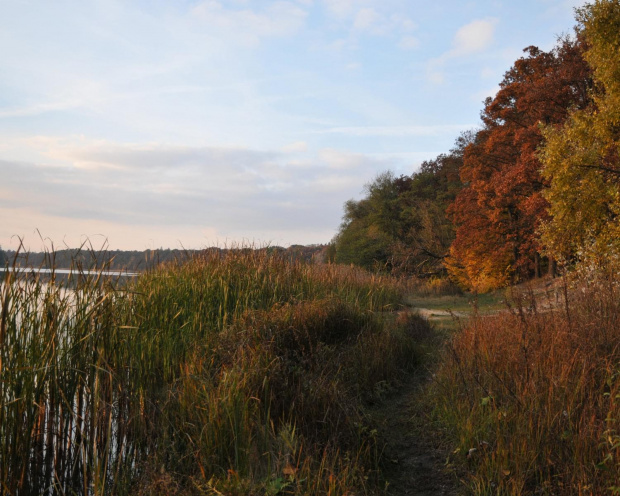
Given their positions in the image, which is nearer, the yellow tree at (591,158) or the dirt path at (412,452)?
the dirt path at (412,452)

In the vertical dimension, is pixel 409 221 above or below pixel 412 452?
above

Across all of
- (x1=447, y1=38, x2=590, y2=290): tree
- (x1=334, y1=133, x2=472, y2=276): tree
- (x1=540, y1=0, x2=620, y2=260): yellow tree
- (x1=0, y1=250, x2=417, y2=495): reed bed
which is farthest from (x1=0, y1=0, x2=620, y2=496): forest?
(x1=334, y1=133, x2=472, y2=276): tree

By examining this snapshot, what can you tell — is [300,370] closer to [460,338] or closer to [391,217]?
[460,338]

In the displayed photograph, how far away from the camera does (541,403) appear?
14.7 ft

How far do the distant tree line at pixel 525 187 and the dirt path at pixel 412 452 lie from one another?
253 inches

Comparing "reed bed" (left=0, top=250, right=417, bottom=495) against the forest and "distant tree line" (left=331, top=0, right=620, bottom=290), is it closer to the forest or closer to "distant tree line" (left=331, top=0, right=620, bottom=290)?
the forest

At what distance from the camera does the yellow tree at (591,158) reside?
13.2 meters

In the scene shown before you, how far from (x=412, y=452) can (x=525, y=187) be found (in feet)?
61.2

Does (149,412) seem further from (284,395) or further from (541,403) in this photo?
(541,403)

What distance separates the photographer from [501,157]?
74.1 feet

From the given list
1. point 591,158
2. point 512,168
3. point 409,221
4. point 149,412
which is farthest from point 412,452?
point 409,221

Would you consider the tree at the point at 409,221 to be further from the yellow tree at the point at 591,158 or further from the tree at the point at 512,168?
the yellow tree at the point at 591,158

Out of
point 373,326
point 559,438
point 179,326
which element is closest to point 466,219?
point 373,326

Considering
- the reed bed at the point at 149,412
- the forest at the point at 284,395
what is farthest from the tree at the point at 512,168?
the reed bed at the point at 149,412
